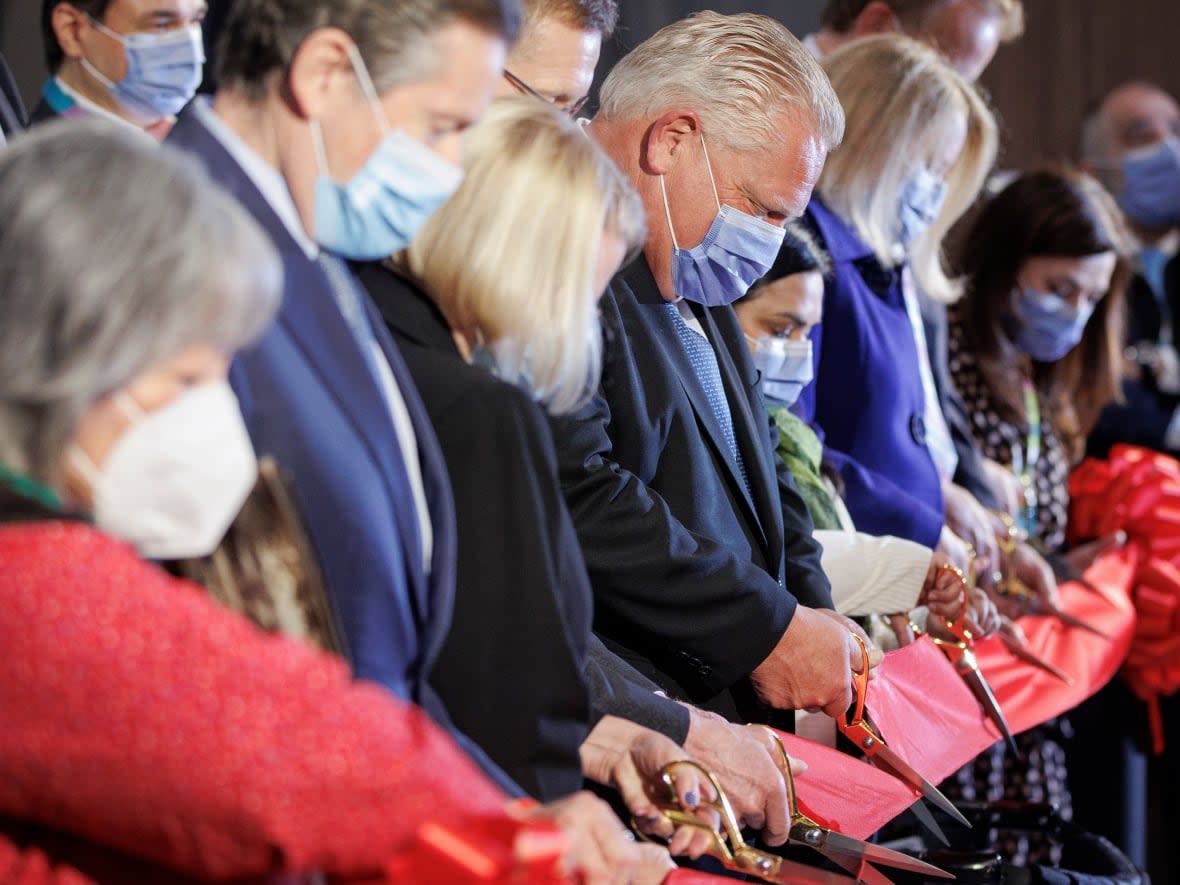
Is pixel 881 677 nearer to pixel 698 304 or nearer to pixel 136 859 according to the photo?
pixel 698 304

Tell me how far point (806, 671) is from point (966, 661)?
55 centimetres

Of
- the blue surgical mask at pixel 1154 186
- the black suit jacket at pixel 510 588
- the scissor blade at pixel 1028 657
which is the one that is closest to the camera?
the black suit jacket at pixel 510 588

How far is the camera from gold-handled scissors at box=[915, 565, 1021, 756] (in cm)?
253

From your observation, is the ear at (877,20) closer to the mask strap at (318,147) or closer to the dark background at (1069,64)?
the mask strap at (318,147)

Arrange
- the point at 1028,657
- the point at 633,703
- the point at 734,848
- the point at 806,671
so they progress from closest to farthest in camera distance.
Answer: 1. the point at 734,848
2. the point at 633,703
3. the point at 806,671
4. the point at 1028,657

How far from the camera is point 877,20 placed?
3.66 metres

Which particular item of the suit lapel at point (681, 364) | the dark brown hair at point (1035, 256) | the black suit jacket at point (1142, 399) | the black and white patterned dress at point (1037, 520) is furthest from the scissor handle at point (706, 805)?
the black suit jacket at point (1142, 399)

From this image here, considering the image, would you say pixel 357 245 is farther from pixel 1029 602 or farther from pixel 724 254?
pixel 1029 602

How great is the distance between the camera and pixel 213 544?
4.14 feet

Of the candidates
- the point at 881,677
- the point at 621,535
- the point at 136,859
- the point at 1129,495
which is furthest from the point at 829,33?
the point at 136,859

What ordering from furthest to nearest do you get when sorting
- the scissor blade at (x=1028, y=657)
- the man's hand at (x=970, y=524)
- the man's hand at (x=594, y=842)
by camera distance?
1. the man's hand at (x=970, y=524)
2. the scissor blade at (x=1028, y=657)
3. the man's hand at (x=594, y=842)

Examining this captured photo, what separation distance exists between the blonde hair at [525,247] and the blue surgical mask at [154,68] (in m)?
1.27

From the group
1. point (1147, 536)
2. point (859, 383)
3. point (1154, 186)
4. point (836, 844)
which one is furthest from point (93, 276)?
point (1154, 186)

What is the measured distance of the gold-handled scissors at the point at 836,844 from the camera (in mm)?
1861
